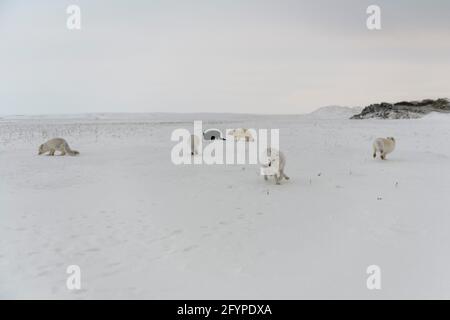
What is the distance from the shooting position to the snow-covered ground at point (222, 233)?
3908mm

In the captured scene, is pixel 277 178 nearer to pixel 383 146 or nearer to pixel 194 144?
pixel 383 146

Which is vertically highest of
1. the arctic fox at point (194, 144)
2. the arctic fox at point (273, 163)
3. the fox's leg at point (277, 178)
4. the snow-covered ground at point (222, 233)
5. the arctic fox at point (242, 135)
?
the arctic fox at point (242, 135)

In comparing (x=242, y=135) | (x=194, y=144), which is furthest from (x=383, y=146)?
(x=242, y=135)

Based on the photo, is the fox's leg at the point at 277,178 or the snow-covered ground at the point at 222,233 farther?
the fox's leg at the point at 277,178

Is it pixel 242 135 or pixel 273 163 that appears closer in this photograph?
pixel 273 163

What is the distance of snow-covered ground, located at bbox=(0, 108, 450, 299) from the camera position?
12.8 ft

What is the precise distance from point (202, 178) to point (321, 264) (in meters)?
5.01

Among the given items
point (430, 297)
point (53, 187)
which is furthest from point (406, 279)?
point (53, 187)

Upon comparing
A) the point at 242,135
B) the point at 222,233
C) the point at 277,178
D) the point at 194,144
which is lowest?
the point at 222,233

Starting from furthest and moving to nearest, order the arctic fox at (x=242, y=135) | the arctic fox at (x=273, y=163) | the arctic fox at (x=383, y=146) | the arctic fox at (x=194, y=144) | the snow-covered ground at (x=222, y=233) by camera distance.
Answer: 1. the arctic fox at (x=242, y=135)
2. the arctic fox at (x=194, y=144)
3. the arctic fox at (x=383, y=146)
4. the arctic fox at (x=273, y=163)
5. the snow-covered ground at (x=222, y=233)

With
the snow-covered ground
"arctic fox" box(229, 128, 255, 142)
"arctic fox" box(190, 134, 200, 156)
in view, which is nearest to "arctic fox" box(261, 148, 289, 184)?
the snow-covered ground

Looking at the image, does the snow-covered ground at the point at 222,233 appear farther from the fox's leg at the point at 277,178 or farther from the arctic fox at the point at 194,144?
the arctic fox at the point at 194,144

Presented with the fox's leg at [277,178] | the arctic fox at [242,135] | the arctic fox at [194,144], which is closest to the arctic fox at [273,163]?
the fox's leg at [277,178]

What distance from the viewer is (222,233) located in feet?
17.4
